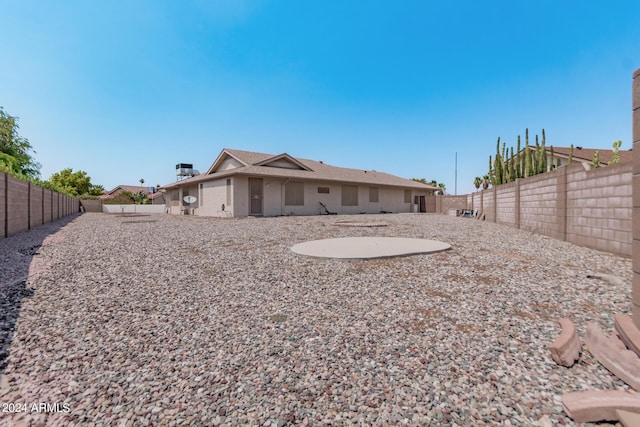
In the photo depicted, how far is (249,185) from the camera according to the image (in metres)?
18.1

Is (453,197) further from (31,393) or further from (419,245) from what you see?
(31,393)

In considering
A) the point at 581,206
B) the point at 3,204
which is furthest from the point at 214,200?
the point at 581,206

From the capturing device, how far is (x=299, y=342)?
271 cm

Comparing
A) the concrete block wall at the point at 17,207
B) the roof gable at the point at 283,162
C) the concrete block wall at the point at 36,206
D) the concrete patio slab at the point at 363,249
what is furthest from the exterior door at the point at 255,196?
the concrete patio slab at the point at 363,249

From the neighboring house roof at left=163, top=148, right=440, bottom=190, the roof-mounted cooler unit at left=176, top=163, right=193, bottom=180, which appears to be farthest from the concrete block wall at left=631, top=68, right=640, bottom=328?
the roof-mounted cooler unit at left=176, top=163, right=193, bottom=180

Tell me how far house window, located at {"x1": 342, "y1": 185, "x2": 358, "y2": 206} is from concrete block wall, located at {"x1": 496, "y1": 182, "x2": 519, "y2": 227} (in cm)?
1130

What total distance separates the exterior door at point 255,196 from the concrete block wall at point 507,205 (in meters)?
13.7

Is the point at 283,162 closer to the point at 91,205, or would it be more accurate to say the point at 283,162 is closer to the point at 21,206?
the point at 21,206

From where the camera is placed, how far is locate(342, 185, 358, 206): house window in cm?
2270

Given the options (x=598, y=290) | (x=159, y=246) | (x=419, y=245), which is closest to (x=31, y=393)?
(x=159, y=246)

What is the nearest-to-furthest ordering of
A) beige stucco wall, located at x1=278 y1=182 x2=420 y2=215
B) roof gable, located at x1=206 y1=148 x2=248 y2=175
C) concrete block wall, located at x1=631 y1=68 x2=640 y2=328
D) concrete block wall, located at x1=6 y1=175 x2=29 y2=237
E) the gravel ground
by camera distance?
the gravel ground, concrete block wall, located at x1=631 y1=68 x2=640 y2=328, concrete block wall, located at x1=6 y1=175 x2=29 y2=237, roof gable, located at x1=206 y1=148 x2=248 y2=175, beige stucco wall, located at x1=278 y1=182 x2=420 y2=215

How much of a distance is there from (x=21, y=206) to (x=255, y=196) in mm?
10644

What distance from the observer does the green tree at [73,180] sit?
4503cm

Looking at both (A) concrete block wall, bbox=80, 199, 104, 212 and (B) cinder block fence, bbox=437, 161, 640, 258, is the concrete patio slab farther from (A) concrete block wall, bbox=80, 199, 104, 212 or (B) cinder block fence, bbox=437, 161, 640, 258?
(A) concrete block wall, bbox=80, 199, 104, 212
